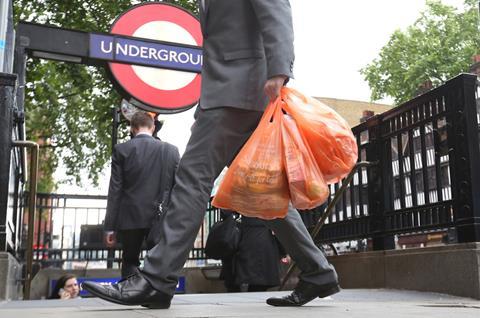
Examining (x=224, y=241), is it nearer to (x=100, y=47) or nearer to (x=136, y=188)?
(x=136, y=188)

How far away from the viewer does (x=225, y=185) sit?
2879mm

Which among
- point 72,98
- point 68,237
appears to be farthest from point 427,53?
point 68,237

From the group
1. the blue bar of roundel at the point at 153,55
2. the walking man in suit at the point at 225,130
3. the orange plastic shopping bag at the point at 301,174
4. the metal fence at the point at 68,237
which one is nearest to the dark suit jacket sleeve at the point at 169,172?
the blue bar of roundel at the point at 153,55

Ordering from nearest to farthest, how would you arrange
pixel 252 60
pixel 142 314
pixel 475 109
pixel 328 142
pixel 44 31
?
pixel 142 314, pixel 328 142, pixel 252 60, pixel 475 109, pixel 44 31

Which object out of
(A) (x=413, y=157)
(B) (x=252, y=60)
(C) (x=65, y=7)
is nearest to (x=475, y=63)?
(C) (x=65, y=7)

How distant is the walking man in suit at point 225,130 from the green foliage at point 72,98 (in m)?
11.8

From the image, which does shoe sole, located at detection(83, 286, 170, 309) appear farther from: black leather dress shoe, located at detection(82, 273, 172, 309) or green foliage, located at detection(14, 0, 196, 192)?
green foliage, located at detection(14, 0, 196, 192)

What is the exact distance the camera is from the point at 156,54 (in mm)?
5723

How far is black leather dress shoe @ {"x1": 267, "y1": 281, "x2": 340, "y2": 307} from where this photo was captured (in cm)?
337

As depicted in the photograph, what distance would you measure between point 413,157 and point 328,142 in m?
2.88

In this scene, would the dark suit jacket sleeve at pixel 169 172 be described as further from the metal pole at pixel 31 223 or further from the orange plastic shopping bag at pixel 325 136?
the orange plastic shopping bag at pixel 325 136

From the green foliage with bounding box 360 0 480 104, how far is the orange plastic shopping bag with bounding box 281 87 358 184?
39.2m

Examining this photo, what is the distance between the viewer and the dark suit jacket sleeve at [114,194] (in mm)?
4980

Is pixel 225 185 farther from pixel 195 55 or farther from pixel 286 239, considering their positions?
pixel 195 55
